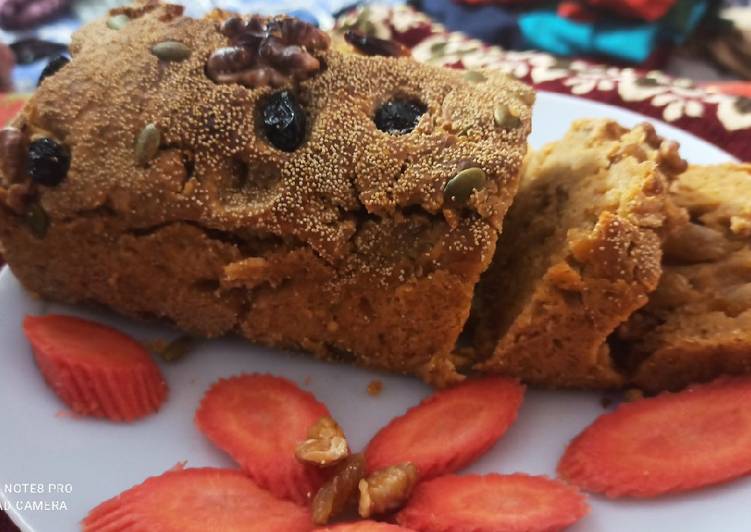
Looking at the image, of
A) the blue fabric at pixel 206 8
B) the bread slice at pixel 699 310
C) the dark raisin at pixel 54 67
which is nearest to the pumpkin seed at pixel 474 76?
the bread slice at pixel 699 310

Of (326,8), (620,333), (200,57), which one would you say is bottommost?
(326,8)

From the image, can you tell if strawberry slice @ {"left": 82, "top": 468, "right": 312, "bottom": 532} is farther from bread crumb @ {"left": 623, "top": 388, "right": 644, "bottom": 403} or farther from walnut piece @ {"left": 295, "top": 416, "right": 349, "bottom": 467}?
bread crumb @ {"left": 623, "top": 388, "right": 644, "bottom": 403}

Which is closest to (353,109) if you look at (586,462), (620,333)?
(620,333)

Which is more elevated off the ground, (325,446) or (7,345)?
(325,446)

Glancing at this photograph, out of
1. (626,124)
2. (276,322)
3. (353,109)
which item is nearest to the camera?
(353,109)

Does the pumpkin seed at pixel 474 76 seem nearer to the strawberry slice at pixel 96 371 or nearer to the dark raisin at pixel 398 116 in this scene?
the dark raisin at pixel 398 116

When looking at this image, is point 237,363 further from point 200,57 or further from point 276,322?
point 200,57

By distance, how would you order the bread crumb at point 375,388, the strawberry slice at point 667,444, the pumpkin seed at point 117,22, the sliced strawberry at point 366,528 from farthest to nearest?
the pumpkin seed at point 117,22
the bread crumb at point 375,388
the strawberry slice at point 667,444
the sliced strawberry at point 366,528
